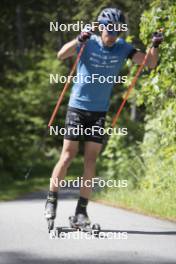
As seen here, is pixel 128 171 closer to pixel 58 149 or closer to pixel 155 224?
pixel 155 224

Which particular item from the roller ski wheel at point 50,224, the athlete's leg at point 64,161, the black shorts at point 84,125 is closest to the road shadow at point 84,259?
the roller ski wheel at point 50,224

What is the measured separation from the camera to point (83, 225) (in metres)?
6.69

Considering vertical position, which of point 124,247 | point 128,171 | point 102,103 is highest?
point 102,103

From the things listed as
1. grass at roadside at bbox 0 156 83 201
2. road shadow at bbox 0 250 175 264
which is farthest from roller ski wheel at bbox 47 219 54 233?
grass at roadside at bbox 0 156 83 201

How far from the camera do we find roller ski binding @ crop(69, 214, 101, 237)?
6.50 meters

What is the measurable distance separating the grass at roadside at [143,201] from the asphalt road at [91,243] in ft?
1.04

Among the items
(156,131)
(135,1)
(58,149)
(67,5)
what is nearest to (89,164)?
(156,131)

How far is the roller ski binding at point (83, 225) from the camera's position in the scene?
6498 mm

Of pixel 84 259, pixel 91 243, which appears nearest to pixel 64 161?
pixel 91 243

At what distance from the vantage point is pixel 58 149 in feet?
90.3

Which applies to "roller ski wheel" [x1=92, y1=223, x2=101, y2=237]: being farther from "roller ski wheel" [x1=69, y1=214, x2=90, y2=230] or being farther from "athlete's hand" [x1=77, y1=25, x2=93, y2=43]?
"athlete's hand" [x1=77, y1=25, x2=93, y2=43]

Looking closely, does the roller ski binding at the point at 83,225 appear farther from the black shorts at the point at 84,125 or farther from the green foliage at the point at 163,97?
the green foliage at the point at 163,97

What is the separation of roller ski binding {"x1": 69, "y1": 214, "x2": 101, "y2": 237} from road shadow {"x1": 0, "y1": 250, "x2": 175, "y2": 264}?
919 mm

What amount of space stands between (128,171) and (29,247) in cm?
704
